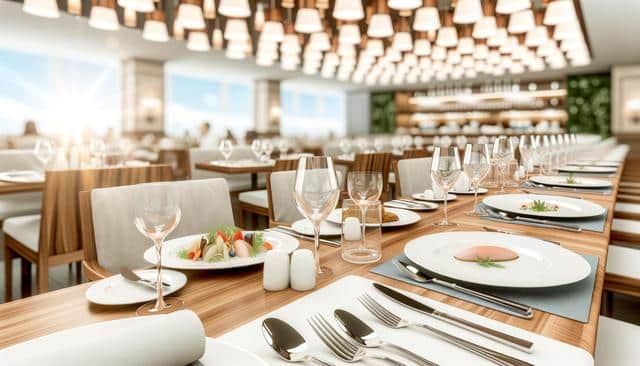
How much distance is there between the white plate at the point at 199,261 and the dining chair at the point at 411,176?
1.44m

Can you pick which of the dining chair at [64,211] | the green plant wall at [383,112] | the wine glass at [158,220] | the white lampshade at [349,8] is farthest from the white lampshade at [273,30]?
the green plant wall at [383,112]

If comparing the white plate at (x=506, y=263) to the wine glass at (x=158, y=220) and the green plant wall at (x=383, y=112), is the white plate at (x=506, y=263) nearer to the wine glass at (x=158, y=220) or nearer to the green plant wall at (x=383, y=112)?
the wine glass at (x=158, y=220)

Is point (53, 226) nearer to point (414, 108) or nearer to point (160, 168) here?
point (160, 168)

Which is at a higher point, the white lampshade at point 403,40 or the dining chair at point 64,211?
the white lampshade at point 403,40

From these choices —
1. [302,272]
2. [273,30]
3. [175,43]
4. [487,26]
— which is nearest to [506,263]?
[302,272]

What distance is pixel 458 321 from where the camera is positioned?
565mm

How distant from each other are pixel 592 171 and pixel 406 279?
2.40 metres

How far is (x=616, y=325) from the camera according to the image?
1.13 m

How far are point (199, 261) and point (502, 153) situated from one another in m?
1.35

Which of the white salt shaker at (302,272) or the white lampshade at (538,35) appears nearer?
the white salt shaker at (302,272)

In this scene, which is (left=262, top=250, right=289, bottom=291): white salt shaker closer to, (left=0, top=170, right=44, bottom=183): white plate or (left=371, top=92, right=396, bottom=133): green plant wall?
(left=0, top=170, right=44, bottom=183): white plate

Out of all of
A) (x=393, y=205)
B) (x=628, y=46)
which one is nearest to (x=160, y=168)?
(x=393, y=205)

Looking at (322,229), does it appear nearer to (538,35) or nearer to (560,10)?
(560,10)

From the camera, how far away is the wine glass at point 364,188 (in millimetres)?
923
